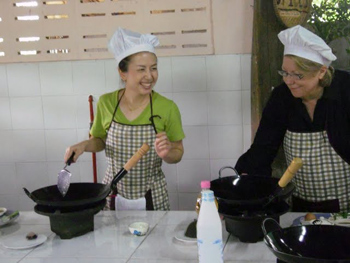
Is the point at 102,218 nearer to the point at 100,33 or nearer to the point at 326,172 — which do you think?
the point at 326,172

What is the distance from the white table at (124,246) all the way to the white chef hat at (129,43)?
876 millimetres

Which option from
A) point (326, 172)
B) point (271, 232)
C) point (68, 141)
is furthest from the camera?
point (68, 141)

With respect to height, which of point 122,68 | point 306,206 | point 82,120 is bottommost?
point 306,206

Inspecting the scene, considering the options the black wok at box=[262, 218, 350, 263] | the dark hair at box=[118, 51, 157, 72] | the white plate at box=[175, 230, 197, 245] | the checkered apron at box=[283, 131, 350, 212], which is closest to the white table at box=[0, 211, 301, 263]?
the white plate at box=[175, 230, 197, 245]

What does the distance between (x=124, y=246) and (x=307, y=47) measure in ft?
4.04

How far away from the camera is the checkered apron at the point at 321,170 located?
2.27m

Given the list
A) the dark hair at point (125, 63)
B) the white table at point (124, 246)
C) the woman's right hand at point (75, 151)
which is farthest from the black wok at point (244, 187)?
the dark hair at point (125, 63)

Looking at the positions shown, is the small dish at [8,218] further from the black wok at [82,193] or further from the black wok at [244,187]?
the black wok at [244,187]

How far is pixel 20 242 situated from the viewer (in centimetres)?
182

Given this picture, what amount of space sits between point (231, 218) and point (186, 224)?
32cm

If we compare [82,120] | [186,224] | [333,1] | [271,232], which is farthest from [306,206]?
[82,120]

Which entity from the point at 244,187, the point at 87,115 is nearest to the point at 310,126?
the point at 244,187

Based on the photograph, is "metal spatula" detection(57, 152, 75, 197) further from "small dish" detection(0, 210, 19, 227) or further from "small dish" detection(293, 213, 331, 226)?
"small dish" detection(293, 213, 331, 226)

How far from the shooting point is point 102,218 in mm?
2107
